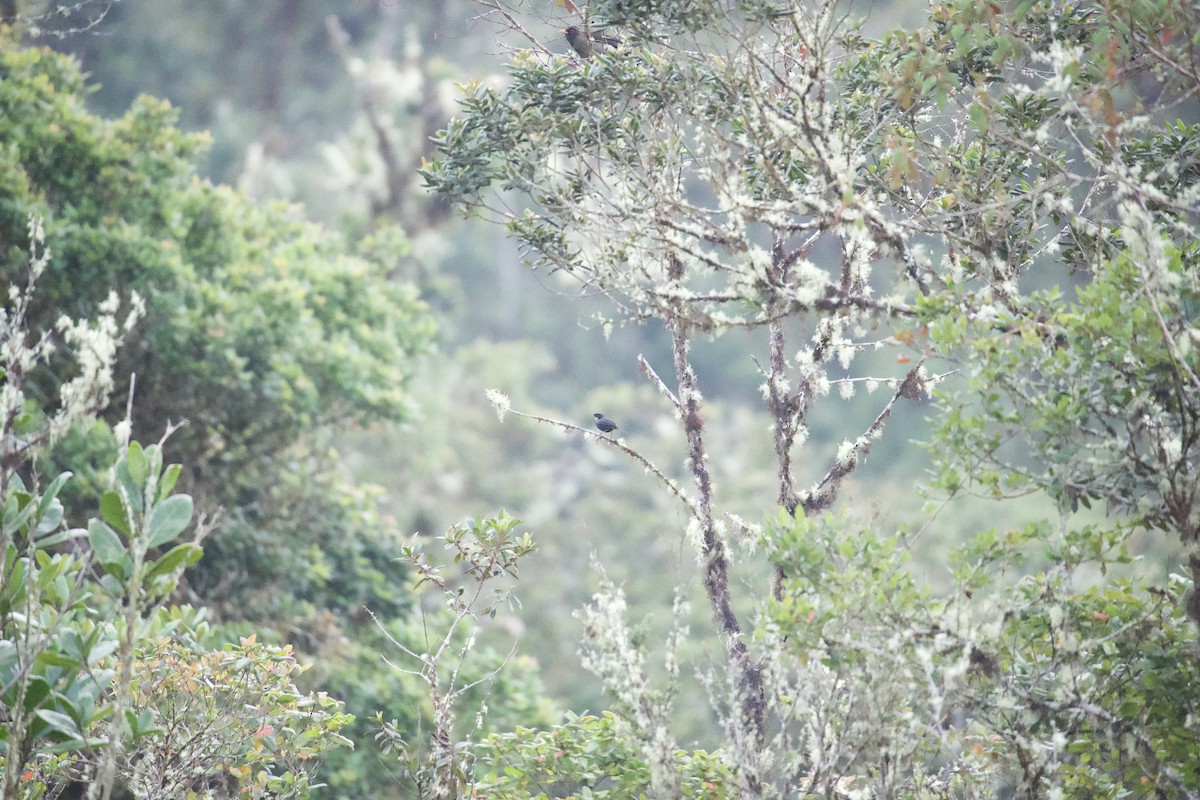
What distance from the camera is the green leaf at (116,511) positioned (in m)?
2.73

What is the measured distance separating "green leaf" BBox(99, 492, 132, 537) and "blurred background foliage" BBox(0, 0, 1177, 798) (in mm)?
1571

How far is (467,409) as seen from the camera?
16031 mm

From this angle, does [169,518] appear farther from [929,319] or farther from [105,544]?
[929,319]

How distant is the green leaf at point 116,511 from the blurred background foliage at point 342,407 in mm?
1571

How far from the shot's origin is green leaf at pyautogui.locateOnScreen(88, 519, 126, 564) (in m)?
2.75

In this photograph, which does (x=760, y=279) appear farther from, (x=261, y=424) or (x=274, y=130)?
(x=274, y=130)

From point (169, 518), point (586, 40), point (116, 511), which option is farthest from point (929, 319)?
point (116, 511)

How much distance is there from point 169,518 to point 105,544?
0.16 m

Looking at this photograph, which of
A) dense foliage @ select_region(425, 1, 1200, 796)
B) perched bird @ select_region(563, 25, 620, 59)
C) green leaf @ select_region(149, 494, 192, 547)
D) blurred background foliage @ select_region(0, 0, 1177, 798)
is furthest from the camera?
blurred background foliage @ select_region(0, 0, 1177, 798)

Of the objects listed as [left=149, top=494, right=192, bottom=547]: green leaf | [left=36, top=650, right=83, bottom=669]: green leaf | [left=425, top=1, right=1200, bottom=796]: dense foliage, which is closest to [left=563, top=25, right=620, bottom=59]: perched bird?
Answer: [left=425, top=1, right=1200, bottom=796]: dense foliage

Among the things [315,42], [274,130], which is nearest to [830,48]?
[274,130]

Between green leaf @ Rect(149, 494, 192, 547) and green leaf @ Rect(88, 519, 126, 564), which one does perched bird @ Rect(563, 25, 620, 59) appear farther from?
green leaf @ Rect(88, 519, 126, 564)

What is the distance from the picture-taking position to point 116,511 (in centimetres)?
276

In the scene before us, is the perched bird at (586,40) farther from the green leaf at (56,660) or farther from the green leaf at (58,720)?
the green leaf at (58,720)
